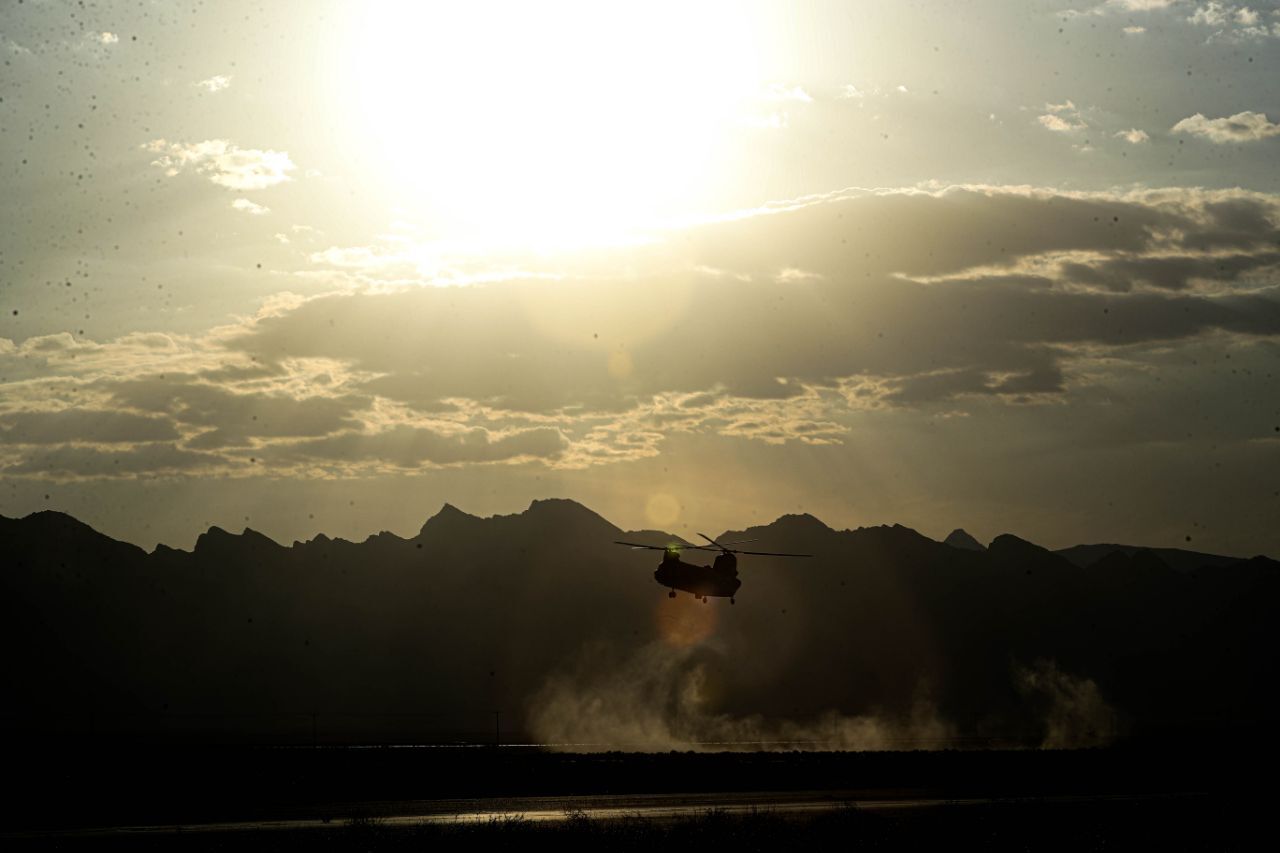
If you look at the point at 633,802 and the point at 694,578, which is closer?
the point at 633,802

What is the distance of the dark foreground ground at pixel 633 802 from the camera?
168 feet

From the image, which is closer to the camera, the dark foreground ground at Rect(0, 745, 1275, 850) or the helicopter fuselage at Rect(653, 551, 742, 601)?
the dark foreground ground at Rect(0, 745, 1275, 850)

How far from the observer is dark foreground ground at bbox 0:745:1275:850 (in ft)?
168

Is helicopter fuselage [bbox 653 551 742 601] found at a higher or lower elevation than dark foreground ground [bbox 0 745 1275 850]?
higher

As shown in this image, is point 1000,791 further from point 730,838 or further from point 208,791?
point 208,791

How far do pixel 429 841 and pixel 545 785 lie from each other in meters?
29.3

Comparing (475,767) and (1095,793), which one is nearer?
(1095,793)

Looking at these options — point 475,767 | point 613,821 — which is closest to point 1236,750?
point 475,767

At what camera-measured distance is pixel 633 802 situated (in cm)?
6619

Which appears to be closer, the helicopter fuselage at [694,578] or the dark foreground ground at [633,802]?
the dark foreground ground at [633,802]

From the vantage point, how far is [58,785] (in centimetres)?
7400

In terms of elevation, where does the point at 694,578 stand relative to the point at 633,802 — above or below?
above

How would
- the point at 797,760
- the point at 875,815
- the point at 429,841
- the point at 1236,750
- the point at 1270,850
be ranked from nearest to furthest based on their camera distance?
the point at 429,841
the point at 1270,850
the point at 875,815
the point at 797,760
the point at 1236,750

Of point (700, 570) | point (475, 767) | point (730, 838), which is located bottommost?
point (475, 767)
